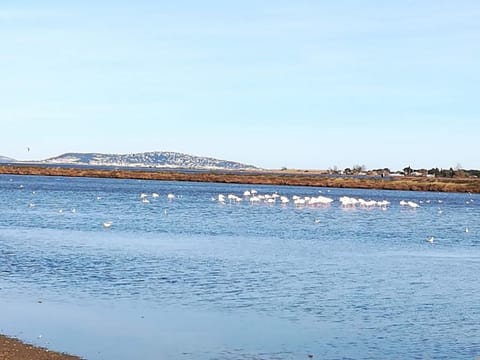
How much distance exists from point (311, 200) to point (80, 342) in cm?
6183

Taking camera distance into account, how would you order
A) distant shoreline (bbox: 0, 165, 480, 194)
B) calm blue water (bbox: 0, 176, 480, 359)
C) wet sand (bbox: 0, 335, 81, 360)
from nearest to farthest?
wet sand (bbox: 0, 335, 81, 360), calm blue water (bbox: 0, 176, 480, 359), distant shoreline (bbox: 0, 165, 480, 194)

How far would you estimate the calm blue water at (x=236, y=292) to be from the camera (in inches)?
652

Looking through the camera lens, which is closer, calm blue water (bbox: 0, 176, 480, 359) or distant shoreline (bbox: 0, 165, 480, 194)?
calm blue water (bbox: 0, 176, 480, 359)

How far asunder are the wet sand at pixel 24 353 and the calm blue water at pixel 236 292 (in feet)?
1.68

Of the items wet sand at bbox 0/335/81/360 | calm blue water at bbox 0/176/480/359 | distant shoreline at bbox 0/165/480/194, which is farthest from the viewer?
distant shoreline at bbox 0/165/480/194

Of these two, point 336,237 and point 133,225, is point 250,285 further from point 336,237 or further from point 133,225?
point 133,225

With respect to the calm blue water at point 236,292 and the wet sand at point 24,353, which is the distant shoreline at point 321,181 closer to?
the calm blue water at point 236,292

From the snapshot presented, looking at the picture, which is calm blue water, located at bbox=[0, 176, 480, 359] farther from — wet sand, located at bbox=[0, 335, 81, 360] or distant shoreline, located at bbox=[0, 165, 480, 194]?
distant shoreline, located at bbox=[0, 165, 480, 194]

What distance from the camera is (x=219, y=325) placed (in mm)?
18078

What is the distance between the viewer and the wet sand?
1423cm

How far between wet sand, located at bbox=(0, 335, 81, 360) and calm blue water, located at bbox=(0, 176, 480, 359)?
0.51m

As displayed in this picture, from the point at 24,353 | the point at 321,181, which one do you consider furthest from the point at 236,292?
the point at 321,181

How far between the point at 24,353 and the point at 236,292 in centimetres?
866

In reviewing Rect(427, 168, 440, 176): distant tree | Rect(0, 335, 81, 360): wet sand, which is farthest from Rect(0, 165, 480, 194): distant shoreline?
Rect(0, 335, 81, 360): wet sand
